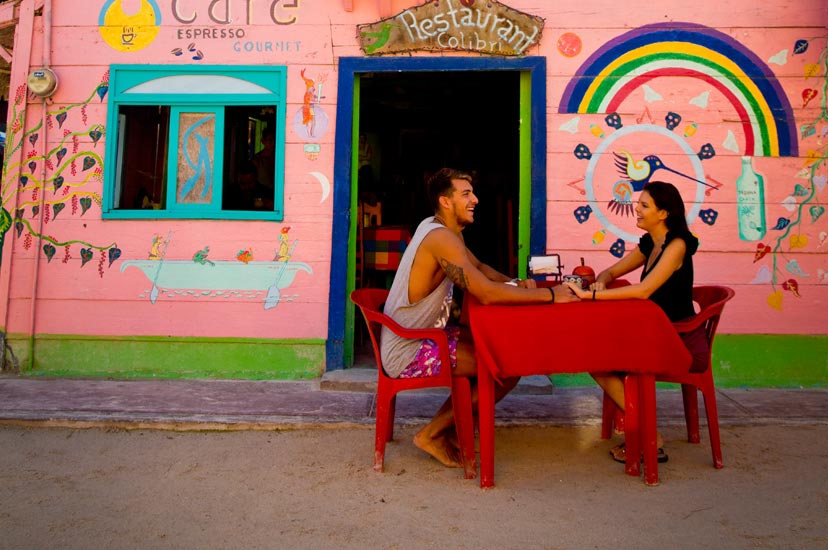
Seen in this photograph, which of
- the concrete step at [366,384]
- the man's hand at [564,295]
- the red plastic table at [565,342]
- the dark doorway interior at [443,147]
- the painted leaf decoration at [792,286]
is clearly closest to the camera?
the red plastic table at [565,342]

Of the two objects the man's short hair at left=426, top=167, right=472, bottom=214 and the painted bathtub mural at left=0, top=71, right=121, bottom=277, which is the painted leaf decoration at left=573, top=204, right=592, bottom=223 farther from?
the painted bathtub mural at left=0, top=71, right=121, bottom=277

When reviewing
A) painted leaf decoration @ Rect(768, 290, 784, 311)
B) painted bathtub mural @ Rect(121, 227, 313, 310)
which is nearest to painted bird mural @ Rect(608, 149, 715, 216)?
painted leaf decoration @ Rect(768, 290, 784, 311)

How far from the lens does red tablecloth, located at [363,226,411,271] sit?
275 inches

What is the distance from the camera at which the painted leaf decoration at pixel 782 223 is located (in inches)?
211

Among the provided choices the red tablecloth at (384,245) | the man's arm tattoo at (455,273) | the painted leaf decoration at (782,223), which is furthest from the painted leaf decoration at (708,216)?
the man's arm tattoo at (455,273)

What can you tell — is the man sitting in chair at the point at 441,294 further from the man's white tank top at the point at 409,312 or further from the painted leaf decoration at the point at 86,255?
the painted leaf decoration at the point at 86,255

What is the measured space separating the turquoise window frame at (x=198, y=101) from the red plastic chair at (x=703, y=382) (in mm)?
3149

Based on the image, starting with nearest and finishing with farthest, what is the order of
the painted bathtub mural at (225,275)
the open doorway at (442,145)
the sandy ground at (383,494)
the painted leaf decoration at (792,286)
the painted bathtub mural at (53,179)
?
the sandy ground at (383,494) → the painted leaf decoration at (792,286) → the painted bathtub mural at (225,275) → the painted bathtub mural at (53,179) → the open doorway at (442,145)

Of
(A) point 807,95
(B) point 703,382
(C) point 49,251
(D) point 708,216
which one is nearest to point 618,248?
(D) point 708,216

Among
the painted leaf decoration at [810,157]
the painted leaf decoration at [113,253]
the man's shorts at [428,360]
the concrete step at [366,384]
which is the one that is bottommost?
the concrete step at [366,384]

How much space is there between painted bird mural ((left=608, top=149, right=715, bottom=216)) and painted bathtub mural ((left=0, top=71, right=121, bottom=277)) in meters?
4.06

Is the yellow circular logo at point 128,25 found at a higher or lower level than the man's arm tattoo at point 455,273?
higher

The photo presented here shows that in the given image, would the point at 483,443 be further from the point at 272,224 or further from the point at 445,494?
the point at 272,224

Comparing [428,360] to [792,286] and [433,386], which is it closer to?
[433,386]
